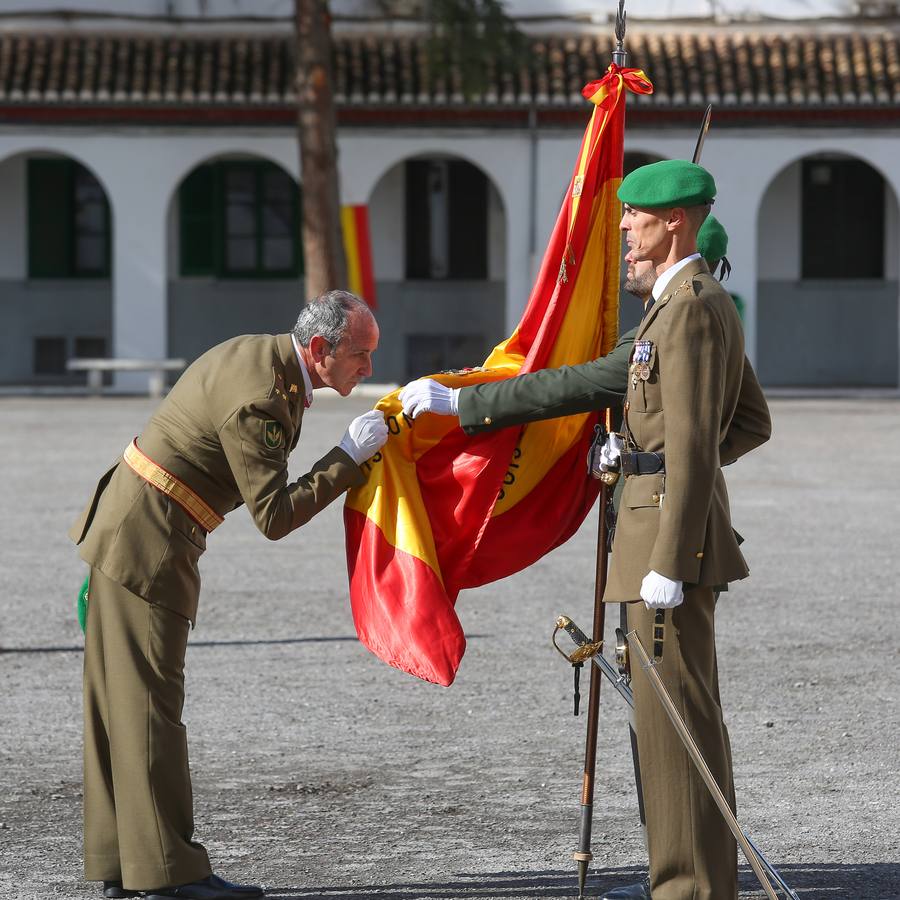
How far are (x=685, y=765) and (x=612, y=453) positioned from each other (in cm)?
83

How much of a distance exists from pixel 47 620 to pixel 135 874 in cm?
438

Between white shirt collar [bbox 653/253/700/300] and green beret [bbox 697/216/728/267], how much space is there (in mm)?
A: 342

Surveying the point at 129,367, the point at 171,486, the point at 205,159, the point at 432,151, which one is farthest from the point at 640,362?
the point at 205,159

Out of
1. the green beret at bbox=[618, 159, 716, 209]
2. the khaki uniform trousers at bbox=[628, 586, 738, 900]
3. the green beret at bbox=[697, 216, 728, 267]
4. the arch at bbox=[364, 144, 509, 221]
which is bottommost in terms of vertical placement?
the khaki uniform trousers at bbox=[628, 586, 738, 900]

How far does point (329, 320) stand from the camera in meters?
4.98

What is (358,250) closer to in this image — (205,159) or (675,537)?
(205,159)

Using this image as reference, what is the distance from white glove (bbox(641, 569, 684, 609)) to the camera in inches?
175

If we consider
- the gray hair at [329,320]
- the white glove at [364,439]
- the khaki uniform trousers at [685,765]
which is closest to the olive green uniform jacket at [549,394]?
the white glove at [364,439]

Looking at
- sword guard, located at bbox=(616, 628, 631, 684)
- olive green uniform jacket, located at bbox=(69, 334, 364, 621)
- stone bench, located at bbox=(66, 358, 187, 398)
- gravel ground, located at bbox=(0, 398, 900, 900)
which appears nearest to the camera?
sword guard, located at bbox=(616, 628, 631, 684)

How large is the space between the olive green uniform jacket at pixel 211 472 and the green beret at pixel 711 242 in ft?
3.80

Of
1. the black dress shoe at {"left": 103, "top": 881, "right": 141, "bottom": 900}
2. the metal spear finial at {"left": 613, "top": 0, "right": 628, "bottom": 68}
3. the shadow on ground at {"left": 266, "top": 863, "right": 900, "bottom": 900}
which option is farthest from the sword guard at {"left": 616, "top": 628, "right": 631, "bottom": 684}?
the metal spear finial at {"left": 613, "top": 0, "right": 628, "bottom": 68}

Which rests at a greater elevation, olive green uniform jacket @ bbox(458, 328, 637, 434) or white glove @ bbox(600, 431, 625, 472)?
olive green uniform jacket @ bbox(458, 328, 637, 434)

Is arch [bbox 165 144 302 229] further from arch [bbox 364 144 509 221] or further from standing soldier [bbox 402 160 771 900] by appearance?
standing soldier [bbox 402 160 771 900]

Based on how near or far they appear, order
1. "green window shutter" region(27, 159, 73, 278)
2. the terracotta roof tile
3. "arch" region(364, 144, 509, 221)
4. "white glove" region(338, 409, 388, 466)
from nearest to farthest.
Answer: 1. "white glove" region(338, 409, 388, 466)
2. the terracotta roof tile
3. "arch" region(364, 144, 509, 221)
4. "green window shutter" region(27, 159, 73, 278)
